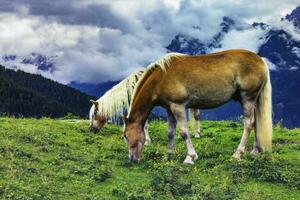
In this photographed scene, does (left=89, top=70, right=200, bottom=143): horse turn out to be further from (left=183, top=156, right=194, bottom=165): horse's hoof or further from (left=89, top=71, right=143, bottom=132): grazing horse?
(left=183, top=156, right=194, bottom=165): horse's hoof

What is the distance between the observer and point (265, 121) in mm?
17969

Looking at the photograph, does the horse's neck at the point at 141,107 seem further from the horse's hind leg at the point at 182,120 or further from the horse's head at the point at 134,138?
the horse's hind leg at the point at 182,120

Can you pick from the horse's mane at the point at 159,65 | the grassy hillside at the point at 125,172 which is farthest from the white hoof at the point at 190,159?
the horse's mane at the point at 159,65

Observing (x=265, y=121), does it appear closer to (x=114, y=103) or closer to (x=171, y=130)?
(x=171, y=130)

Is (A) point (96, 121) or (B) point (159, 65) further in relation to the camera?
(A) point (96, 121)

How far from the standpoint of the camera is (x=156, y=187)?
13781 mm

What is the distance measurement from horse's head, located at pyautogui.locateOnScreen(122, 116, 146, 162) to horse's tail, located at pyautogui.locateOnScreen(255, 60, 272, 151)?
3.96m

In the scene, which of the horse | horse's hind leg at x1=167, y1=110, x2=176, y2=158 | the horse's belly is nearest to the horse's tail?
the horse's belly

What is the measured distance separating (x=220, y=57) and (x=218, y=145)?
187 inches

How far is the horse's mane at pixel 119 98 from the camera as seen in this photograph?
70.4ft

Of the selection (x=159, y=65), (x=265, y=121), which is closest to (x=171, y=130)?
(x=159, y=65)

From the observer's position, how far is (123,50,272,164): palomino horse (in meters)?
17.2

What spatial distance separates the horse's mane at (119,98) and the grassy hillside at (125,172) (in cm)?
178

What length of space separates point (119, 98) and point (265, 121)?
6527 millimetres
